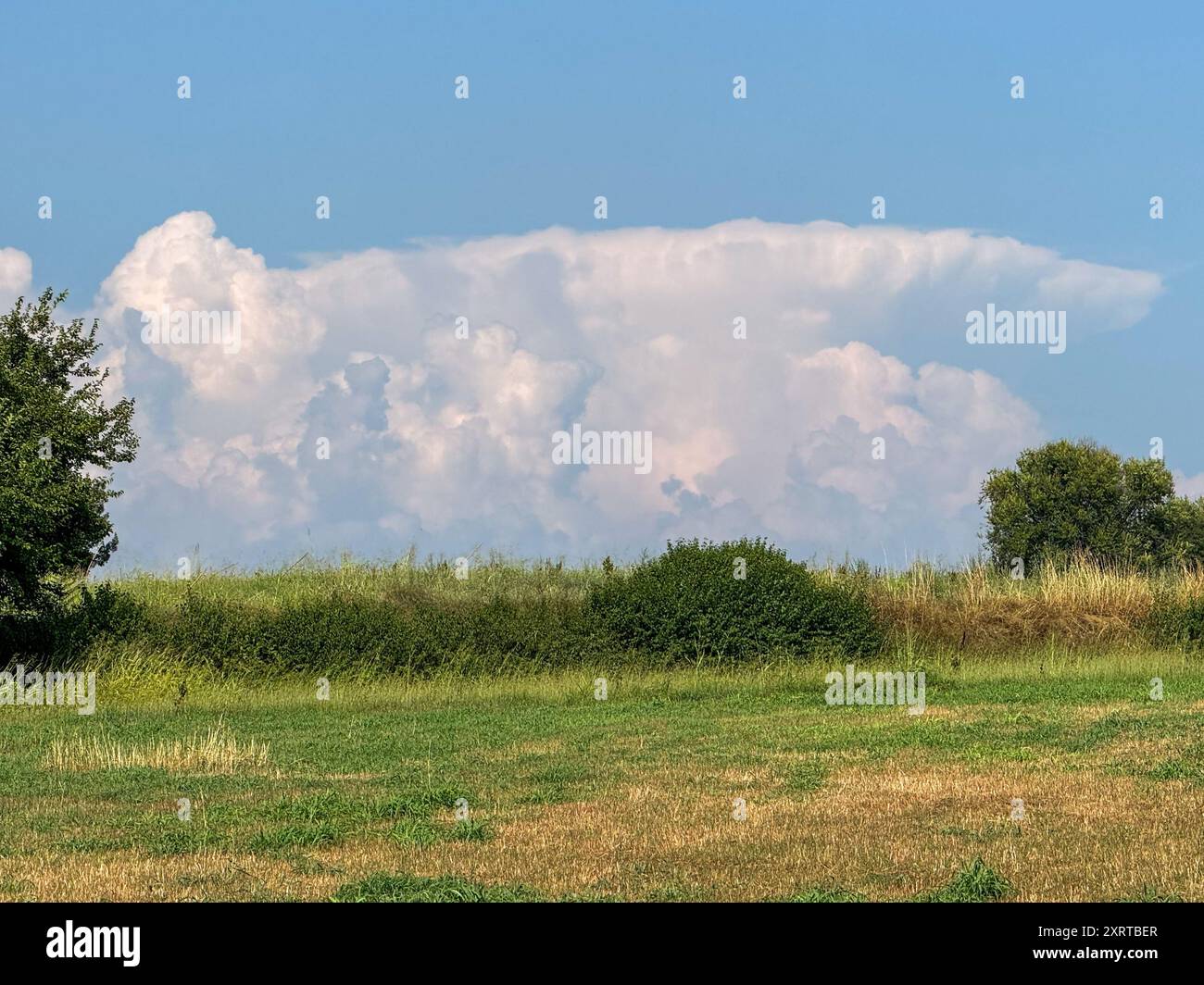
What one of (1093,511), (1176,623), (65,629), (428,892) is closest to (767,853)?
(428,892)

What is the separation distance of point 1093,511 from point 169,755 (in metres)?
47.4

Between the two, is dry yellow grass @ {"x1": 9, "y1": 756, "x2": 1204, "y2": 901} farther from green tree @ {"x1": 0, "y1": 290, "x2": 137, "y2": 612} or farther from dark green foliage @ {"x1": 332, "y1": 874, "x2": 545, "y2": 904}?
green tree @ {"x1": 0, "y1": 290, "x2": 137, "y2": 612}

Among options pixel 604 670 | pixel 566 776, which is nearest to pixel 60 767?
pixel 566 776

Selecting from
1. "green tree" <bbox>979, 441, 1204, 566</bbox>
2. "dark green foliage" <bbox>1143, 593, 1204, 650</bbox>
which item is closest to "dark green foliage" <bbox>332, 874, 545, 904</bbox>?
"dark green foliage" <bbox>1143, 593, 1204, 650</bbox>

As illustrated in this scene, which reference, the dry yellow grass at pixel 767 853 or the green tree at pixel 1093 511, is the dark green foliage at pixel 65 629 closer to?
the dry yellow grass at pixel 767 853

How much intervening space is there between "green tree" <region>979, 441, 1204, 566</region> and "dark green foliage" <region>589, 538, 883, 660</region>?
24.9 metres

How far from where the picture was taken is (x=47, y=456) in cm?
3247

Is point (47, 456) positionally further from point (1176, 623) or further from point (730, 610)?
point (1176, 623)

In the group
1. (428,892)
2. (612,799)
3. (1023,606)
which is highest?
(1023,606)

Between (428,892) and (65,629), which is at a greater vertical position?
(65,629)

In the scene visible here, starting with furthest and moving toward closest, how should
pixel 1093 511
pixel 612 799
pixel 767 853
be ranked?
pixel 1093 511, pixel 612 799, pixel 767 853

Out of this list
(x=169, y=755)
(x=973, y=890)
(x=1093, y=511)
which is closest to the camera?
(x=973, y=890)

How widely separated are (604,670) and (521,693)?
Result: 12.4ft

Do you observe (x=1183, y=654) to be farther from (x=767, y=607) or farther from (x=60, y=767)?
(x=60, y=767)
